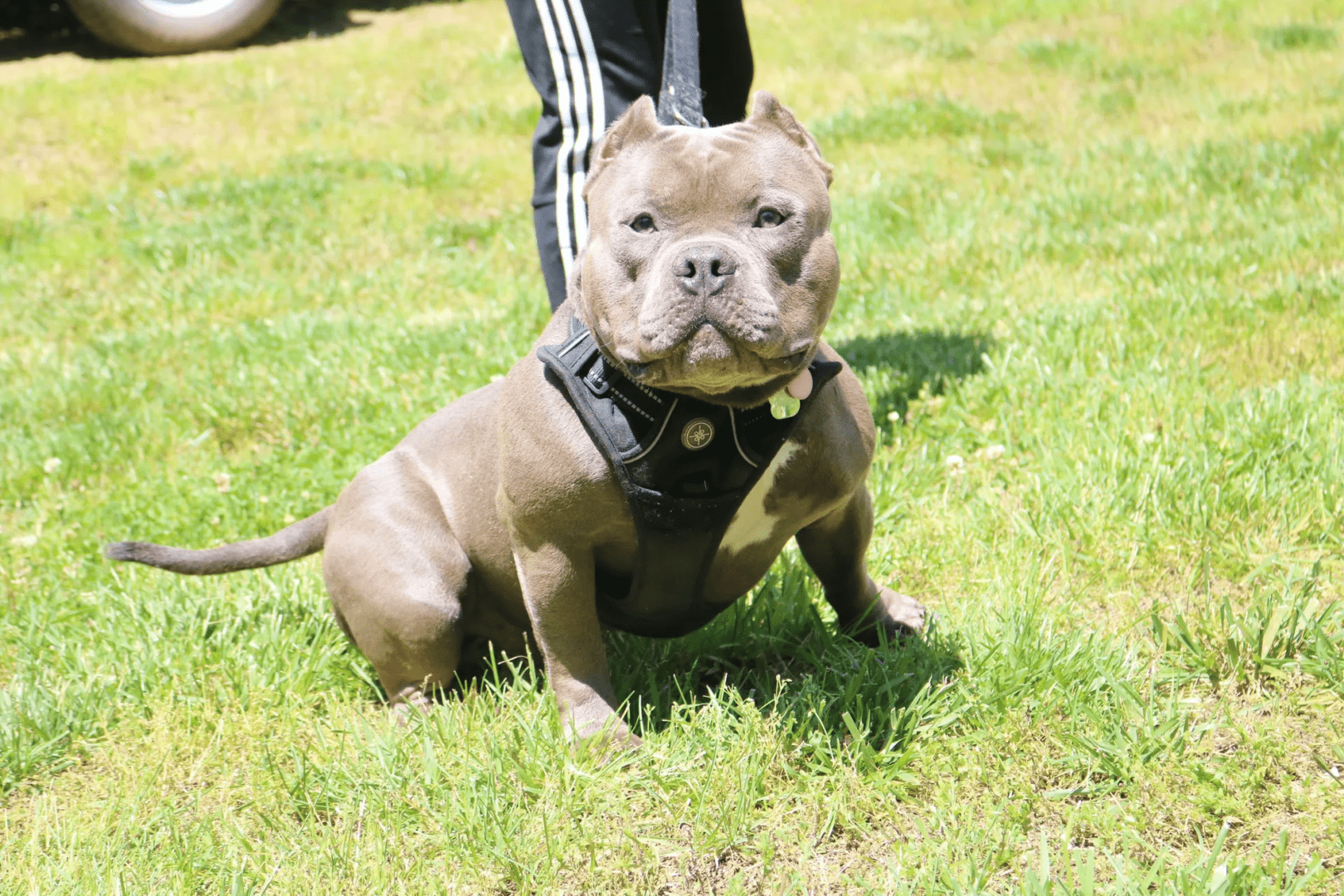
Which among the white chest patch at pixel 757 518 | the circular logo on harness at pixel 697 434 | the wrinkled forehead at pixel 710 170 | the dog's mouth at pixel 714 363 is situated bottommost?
the white chest patch at pixel 757 518

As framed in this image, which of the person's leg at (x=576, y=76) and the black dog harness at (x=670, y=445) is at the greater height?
the person's leg at (x=576, y=76)

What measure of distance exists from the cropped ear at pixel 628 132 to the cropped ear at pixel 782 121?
17cm

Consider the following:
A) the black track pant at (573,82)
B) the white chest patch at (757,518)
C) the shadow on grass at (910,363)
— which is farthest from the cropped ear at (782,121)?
the shadow on grass at (910,363)

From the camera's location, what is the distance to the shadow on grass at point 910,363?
3908 millimetres

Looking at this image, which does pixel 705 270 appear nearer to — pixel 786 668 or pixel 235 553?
pixel 786 668

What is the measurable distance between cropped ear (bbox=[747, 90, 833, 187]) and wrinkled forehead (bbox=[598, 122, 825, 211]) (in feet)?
0.06

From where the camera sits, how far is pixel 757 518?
2.21 m

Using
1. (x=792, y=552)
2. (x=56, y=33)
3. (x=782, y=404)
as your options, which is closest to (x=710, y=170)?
(x=782, y=404)

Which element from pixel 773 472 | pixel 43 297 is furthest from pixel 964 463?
pixel 43 297

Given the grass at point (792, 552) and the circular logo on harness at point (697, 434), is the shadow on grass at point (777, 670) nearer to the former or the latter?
the grass at point (792, 552)

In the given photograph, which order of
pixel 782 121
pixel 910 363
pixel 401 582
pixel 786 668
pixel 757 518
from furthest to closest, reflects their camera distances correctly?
pixel 910 363
pixel 786 668
pixel 401 582
pixel 757 518
pixel 782 121

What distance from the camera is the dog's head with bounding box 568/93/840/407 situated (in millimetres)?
1751

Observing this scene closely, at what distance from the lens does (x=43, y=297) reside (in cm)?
573

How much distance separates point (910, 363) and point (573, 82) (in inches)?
67.4
